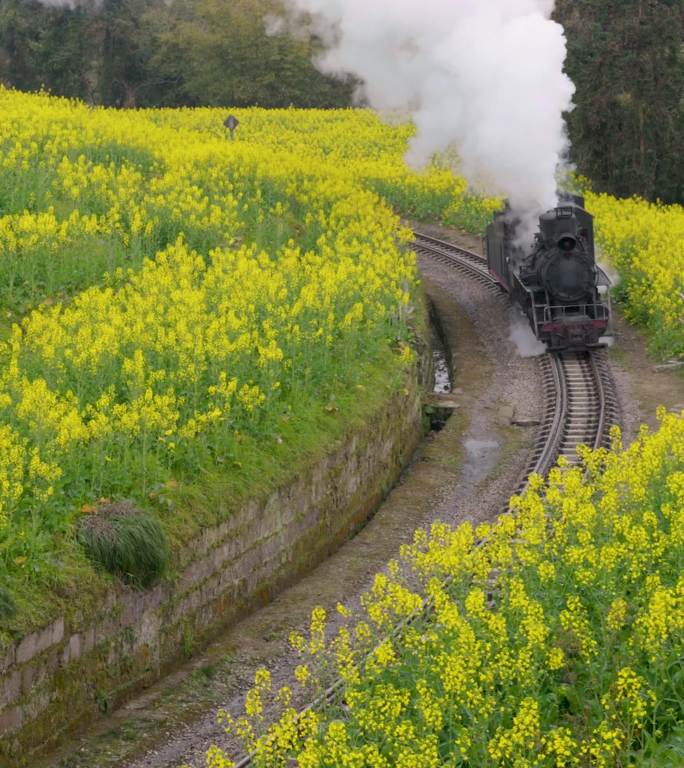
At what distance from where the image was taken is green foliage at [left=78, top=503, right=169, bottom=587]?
51.3 ft

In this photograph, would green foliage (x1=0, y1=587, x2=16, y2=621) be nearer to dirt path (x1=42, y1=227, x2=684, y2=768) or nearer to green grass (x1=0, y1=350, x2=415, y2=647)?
green grass (x1=0, y1=350, x2=415, y2=647)

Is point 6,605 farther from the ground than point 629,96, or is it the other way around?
point 629,96

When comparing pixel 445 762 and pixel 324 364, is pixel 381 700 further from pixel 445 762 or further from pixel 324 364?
pixel 324 364

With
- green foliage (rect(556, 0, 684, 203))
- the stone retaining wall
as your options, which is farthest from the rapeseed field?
green foliage (rect(556, 0, 684, 203))

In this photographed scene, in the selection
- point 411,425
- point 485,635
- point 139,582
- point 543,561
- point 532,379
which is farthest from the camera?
point 532,379

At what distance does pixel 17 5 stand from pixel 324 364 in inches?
1943

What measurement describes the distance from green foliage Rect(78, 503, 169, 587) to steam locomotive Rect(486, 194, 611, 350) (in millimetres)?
14777

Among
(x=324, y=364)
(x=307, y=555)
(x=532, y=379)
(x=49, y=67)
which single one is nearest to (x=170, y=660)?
(x=307, y=555)

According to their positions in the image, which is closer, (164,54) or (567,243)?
(567,243)

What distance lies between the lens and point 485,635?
13375mm

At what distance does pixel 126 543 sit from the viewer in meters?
15.7

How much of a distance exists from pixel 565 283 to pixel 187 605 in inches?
573

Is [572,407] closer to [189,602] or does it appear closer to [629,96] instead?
[189,602]

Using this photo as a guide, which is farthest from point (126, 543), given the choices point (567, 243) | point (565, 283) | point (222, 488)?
point (567, 243)
